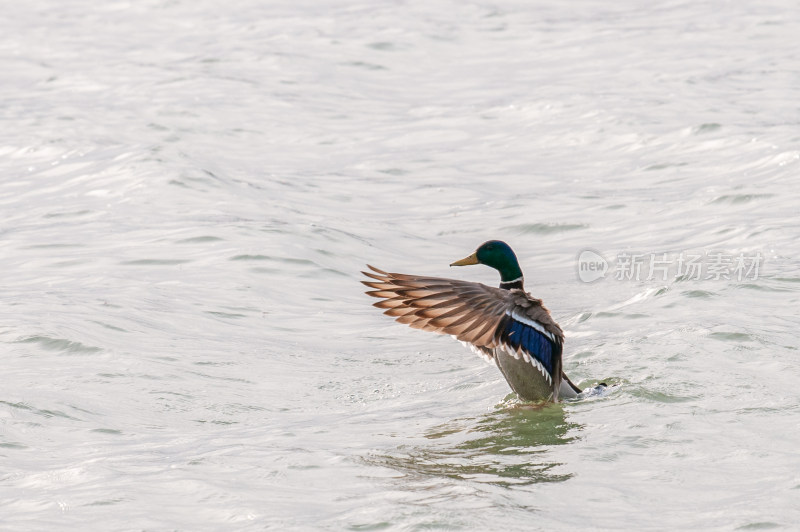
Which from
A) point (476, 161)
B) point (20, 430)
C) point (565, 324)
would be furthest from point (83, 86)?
point (20, 430)

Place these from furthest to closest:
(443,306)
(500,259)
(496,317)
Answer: (500,259)
(496,317)
(443,306)

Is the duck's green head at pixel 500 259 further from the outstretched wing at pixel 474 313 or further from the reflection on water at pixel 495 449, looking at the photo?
the reflection on water at pixel 495 449

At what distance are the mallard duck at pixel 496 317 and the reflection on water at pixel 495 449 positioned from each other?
0.26 m

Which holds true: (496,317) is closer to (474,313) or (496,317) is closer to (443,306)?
(474,313)

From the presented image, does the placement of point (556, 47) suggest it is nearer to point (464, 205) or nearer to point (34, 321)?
point (464, 205)

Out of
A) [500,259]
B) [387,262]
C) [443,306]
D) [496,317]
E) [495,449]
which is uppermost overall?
[500,259]

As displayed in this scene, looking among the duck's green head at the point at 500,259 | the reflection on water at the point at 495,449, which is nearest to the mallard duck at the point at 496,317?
the duck's green head at the point at 500,259

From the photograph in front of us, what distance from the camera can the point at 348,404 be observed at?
9.47 m

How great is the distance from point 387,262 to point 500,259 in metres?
4.19

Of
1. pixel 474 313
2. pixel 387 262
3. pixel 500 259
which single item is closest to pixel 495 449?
pixel 474 313

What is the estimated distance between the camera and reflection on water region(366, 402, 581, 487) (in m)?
7.46

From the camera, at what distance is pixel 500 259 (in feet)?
31.0

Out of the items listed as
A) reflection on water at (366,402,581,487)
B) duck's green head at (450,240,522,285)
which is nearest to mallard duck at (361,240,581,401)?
duck's green head at (450,240,522,285)

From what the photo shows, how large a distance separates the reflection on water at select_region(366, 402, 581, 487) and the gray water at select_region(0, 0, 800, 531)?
36mm
